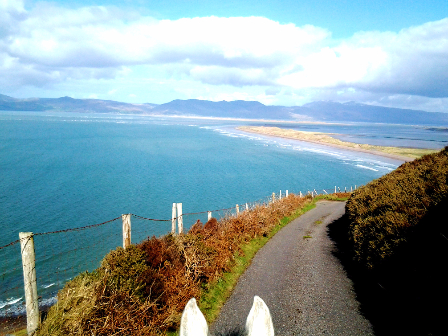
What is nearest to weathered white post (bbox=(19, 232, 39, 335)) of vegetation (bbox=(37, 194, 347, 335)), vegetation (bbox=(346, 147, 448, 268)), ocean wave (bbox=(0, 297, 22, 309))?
vegetation (bbox=(37, 194, 347, 335))

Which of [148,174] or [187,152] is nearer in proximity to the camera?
[148,174]

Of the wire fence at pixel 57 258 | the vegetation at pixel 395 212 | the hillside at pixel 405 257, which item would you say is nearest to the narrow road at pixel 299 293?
the hillside at pixel 405 257

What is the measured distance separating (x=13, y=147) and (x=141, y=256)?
83.3 meters

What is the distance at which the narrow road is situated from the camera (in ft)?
28.7

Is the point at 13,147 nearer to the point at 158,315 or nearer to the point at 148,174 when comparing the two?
the point at 148,174

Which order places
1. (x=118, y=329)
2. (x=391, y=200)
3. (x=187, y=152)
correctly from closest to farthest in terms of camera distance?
(x=118, y=329) < (x=391, y=200) < (x=187, y=152)

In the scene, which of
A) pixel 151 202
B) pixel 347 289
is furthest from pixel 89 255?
pixel 347 289

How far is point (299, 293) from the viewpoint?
10.7 m

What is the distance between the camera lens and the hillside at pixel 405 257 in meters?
8.06

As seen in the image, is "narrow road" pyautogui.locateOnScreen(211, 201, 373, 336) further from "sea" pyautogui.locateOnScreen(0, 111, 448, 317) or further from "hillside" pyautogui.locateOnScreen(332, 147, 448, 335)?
"sea" pyautogui.locateOnScreen(0, 111, 448, 317)

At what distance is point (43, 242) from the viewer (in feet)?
80.9

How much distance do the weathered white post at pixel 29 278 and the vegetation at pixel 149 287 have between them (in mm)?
542

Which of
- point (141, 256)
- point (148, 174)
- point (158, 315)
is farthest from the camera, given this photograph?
point (148, 174)

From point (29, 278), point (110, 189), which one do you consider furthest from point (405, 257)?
point (110, 189)
